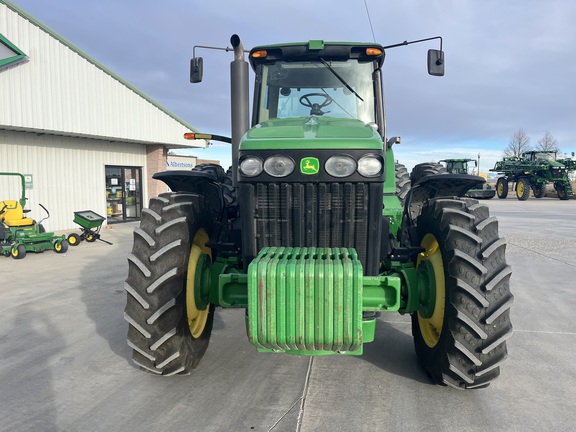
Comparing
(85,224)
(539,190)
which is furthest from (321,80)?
(539,190)

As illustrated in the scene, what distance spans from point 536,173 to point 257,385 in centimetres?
3045

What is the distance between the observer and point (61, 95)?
12391 millimetres

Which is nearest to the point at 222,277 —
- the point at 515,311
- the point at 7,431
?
the point at 7,431

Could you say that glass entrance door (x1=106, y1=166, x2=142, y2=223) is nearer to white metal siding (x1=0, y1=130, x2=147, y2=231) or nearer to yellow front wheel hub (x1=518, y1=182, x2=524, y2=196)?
white metal siding (x1=0, y1=130, x2=147, y2=231)

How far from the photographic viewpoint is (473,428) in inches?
107

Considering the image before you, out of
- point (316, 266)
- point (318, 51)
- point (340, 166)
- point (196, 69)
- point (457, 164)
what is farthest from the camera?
point (457, 164)

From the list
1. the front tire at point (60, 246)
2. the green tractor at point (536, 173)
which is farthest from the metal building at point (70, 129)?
the green tractor at point (536, 173)

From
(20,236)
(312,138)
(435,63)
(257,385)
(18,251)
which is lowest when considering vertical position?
(257,385)

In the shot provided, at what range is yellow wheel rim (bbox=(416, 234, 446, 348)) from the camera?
3.16m

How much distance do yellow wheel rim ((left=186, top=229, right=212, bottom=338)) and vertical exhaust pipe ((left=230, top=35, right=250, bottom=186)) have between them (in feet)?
2.66

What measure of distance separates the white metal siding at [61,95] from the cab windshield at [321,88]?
9.56 metres

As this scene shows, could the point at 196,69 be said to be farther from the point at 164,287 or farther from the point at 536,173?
the point at 536,173

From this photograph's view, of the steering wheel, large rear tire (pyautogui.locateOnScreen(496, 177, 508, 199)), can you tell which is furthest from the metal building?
large rear tire (pyautogui.locateOnScreen(496, 177, 508, 199))

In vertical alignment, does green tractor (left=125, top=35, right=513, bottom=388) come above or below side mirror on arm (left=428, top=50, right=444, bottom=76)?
below
